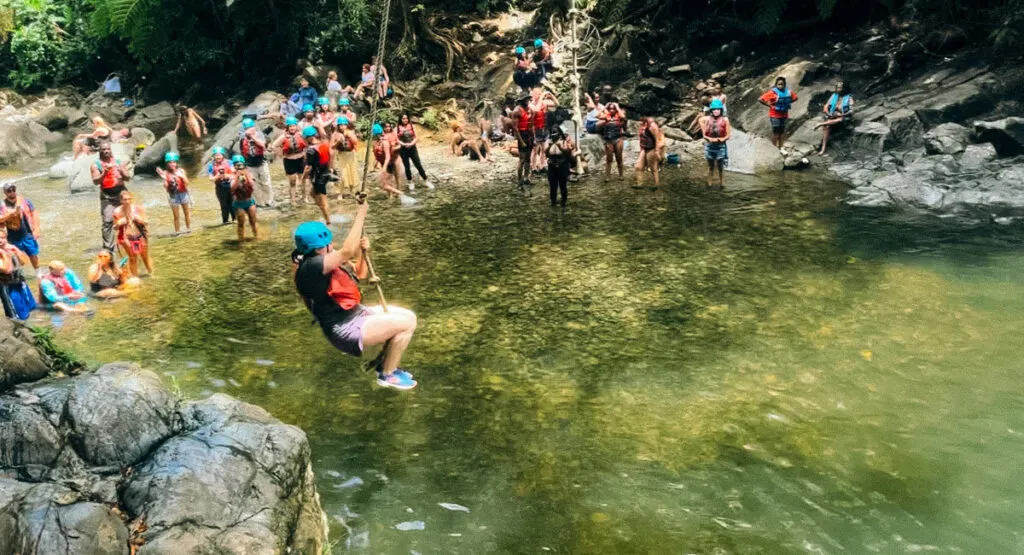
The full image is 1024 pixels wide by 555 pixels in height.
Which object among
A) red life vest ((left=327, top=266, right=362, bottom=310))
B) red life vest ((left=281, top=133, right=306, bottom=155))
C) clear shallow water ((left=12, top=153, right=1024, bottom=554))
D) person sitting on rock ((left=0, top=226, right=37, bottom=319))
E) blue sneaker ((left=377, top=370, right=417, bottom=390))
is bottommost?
clear shallow water ((left=12, top=153, right=1024, bottom=554))

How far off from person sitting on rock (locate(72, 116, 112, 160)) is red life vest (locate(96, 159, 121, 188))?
14.8 feet

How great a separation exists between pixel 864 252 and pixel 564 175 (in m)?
5.86

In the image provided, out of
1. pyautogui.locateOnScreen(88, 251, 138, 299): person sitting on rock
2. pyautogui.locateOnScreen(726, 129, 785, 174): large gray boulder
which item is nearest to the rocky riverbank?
pyautogui.locateOnScreen(88, 251, 138, 299): person sitting on rock

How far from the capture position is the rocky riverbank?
5125 millimetres

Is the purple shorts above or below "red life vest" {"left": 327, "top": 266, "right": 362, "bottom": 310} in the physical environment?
below

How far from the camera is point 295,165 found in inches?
686

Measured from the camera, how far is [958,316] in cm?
970

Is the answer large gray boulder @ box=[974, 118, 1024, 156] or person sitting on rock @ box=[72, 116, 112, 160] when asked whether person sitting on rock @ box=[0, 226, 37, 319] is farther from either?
large gray boulder @ box=[974, 118, 1024, 156]

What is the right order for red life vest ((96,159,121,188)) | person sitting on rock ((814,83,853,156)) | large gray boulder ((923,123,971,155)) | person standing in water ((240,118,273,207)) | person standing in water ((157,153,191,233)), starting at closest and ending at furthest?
red life vest ((96,159,121,188))
person standing in water ((157,153,191,233))
large gray boulder ((923,123,971,155))
person standing in water ((240,118,273,207))
person sitting on rock ((814,83,853,156))

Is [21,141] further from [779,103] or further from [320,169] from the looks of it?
[779,103]

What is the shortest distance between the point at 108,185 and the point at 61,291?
8.77 feet

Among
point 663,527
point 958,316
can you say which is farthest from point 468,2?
point 663,527

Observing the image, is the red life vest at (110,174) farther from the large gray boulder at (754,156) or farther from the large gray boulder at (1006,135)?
the large gray boulder at (1006,135)

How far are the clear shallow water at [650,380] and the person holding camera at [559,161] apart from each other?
64.9 inches
